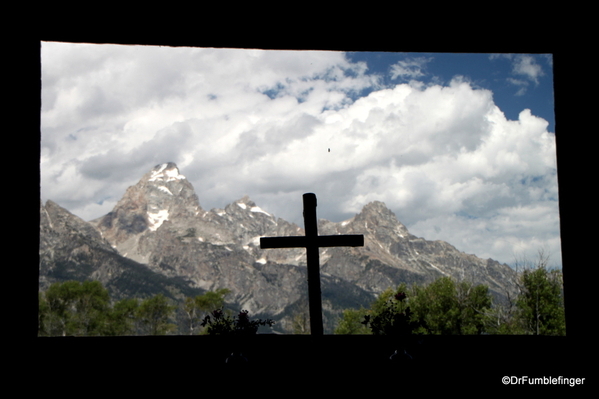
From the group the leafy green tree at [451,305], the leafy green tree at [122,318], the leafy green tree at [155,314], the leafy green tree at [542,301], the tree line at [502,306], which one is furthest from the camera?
the leafy green tree at [155,314]

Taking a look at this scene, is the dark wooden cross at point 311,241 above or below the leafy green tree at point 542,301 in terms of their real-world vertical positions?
above

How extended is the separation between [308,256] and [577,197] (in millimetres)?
1687

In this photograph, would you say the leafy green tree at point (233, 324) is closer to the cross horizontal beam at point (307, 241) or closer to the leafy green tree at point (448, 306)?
the cross horizontal beam at point (307, 241)

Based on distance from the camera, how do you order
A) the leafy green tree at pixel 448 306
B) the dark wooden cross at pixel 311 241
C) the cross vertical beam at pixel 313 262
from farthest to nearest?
the leafy green tree at pixel 448 306
the dark wooden cross at pixel 311 241
the cross vertical beam at pixel 313 262

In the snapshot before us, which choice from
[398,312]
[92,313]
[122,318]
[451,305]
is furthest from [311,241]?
[92,313]

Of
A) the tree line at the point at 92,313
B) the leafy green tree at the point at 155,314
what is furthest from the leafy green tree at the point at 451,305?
the leafy green tree at the point at 155,314

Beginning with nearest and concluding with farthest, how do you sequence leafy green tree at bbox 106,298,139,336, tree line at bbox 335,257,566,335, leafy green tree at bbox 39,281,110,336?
1. tree line at bbox 335,257,566,335
2. leafy green tree at bbox 39,281,110,336
3. leafy green tree at bbox 106,298,139,336

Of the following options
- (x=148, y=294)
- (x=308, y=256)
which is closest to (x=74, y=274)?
(x=148, y=294)

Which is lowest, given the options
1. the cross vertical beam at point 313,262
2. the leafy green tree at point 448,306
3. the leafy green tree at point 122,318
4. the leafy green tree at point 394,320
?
the leafy green tree at point 122,318

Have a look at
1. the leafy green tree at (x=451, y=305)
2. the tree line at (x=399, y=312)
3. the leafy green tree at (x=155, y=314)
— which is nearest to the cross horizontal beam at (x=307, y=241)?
the tree line at (x=399, y=312)

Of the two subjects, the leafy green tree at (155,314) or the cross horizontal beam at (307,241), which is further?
the leafy green tree at (155,314)

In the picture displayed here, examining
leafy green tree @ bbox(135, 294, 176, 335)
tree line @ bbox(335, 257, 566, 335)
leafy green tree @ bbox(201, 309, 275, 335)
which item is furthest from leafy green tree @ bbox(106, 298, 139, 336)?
leafy green tree @ bbox(201, 309, 275, 335)

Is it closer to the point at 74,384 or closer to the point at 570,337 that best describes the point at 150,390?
the point at 74,384

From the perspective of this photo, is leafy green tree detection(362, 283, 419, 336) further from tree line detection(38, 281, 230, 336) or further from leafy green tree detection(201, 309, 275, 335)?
tree line detection(38, 281, 230, 336)
